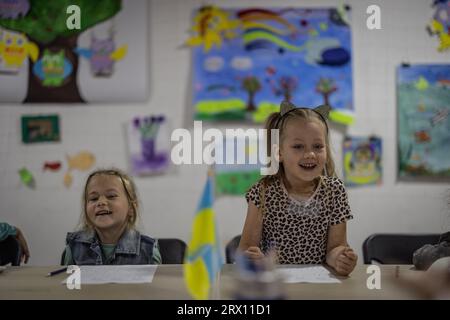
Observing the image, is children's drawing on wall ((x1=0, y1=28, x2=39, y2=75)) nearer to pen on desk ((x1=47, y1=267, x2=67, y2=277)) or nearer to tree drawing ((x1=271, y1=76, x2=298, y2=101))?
tree drawing ((x1=271, y1=76, x2=298, y2=101))

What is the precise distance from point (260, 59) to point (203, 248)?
1.84 meters

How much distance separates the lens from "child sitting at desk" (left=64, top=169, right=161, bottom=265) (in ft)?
4.64

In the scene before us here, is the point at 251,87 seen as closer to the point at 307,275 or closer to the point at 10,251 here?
the point at 10,251

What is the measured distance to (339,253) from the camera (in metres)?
1.14

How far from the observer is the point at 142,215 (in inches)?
99.7

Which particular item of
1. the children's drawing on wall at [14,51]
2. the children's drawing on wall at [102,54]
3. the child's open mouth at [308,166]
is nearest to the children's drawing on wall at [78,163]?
the children's drawing on wall at [102,54]

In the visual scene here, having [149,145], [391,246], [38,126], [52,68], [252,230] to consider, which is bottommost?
[391,246]

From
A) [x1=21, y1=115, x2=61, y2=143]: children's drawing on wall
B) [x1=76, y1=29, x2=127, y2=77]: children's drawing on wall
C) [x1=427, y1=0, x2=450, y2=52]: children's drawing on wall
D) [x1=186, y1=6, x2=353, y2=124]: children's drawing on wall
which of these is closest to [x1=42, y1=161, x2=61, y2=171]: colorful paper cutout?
[x1=21, y1=115, x2=61, y2=143]: children's drawing on wall

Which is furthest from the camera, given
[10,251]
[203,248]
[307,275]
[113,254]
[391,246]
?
[391,246]

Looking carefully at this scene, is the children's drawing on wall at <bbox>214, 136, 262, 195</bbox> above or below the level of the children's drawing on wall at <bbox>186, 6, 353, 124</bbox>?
below

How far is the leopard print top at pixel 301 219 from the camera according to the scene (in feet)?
4.47

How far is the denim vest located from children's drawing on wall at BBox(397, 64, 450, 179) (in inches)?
63.8

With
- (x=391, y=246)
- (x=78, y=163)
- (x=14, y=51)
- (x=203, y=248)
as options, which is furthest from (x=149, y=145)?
(x=203, y=248)
